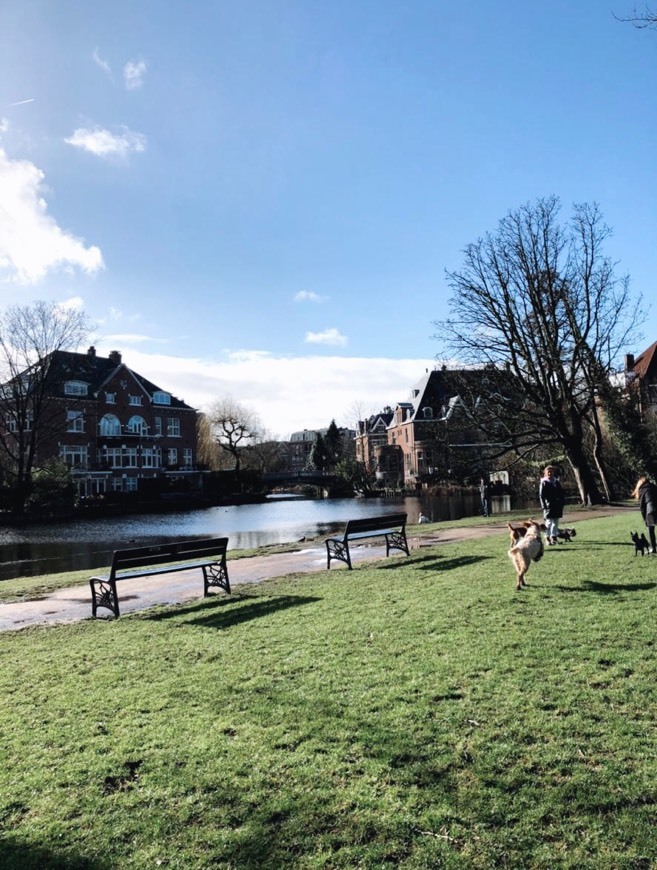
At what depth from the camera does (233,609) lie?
910cm

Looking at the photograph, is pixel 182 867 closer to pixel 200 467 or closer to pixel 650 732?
pixel 650 732

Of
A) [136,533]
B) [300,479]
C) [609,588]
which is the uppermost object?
[300,479]

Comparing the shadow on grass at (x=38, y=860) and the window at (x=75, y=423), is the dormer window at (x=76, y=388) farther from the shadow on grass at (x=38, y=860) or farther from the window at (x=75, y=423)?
the shadow on grass at (x=38, y=860)

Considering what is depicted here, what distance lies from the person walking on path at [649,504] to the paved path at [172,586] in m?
6.19

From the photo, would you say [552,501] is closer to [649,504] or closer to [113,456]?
[649,504]

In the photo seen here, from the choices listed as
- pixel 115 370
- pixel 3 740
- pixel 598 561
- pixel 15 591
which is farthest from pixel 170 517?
pixel 3 740

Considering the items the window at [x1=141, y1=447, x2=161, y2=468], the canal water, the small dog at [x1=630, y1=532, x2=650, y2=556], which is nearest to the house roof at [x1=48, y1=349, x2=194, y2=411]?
the window at [x1=141, y1=447, x2=161, y2=468]

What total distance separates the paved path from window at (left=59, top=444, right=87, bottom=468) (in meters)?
51.1

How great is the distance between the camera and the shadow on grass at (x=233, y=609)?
27.4ft

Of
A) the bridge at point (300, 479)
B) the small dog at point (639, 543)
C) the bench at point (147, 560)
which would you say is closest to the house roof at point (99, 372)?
the bridge at point (300, 479)

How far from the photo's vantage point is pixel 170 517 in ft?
151

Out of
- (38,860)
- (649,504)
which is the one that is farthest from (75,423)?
(38,860)

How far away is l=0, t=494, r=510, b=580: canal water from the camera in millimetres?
22875

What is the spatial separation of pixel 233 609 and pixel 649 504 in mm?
7991
